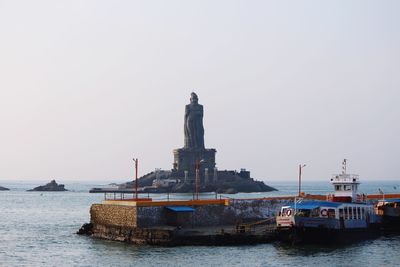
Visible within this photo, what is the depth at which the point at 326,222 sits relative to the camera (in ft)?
190

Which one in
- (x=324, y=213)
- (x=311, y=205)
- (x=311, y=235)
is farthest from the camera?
(x=324, y=213)

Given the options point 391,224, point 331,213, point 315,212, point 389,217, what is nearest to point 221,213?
point 315,212

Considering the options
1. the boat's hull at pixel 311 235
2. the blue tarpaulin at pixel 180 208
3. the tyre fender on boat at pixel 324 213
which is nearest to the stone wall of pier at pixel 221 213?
the blue tarpaulin at pixel 180 208

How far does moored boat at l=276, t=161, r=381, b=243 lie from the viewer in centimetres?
5694

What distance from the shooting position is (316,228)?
57.3 m

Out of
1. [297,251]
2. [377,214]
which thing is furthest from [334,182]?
[297,251]


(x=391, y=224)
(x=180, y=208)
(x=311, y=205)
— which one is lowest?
(x=391, y=224)

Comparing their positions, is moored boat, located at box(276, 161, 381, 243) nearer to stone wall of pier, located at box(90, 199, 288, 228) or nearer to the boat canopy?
the boat canopy

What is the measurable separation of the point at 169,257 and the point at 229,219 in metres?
16.6

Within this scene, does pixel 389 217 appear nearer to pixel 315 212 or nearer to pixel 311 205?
pixel 315 212

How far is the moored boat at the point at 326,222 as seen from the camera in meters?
56.9

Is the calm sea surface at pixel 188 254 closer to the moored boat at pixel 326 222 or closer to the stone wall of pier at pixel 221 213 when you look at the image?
the moored boat at pixel 326 222

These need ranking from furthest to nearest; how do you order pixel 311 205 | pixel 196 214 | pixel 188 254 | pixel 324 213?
pixel 196 214 → pixel 324 213 → pixel 311 205 → pixel 188 254

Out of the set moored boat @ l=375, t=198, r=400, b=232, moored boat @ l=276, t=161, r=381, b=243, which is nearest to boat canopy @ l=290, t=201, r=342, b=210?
moored boat @ l=276, t=161, r=381, b=243
